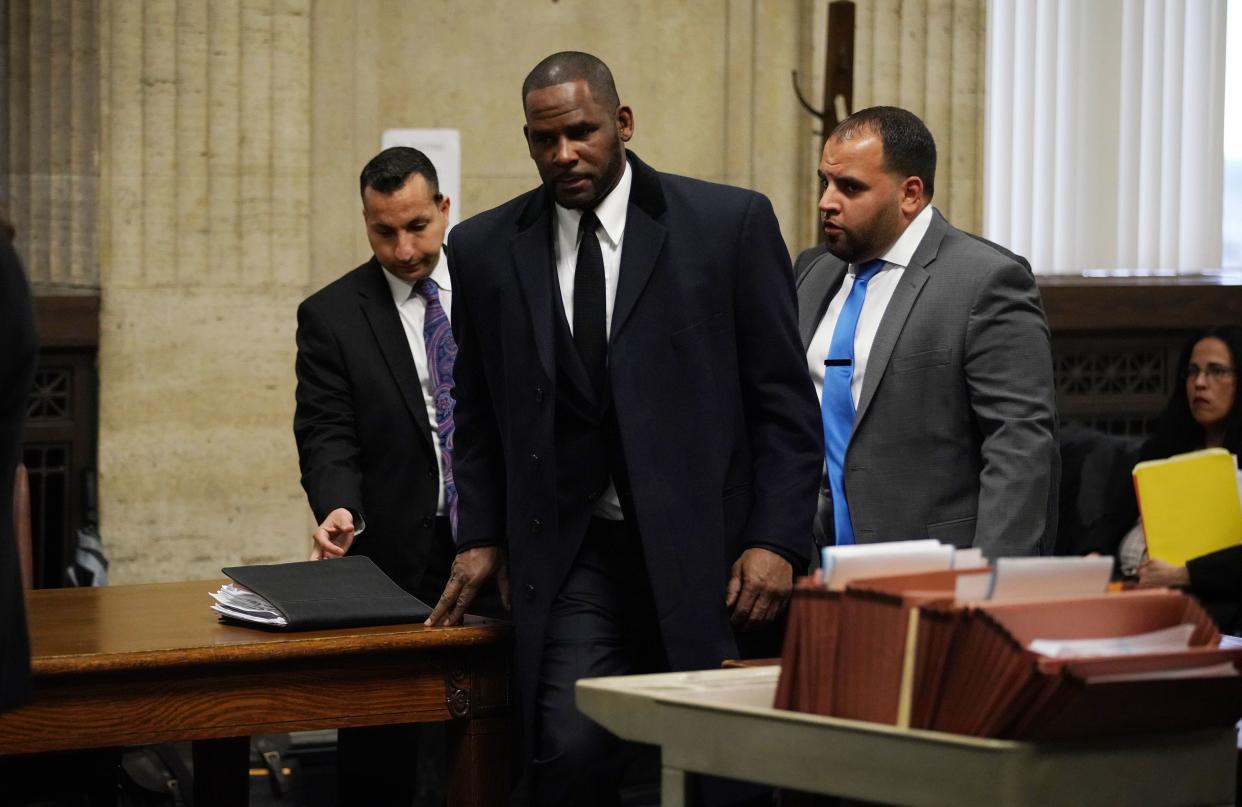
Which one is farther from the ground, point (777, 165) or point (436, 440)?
point (777, 165)

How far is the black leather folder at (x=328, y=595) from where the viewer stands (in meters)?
3.36

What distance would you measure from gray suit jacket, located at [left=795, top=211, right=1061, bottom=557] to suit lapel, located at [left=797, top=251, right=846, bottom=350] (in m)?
0.29

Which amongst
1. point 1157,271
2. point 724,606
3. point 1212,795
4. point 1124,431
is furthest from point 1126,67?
point 1212,795

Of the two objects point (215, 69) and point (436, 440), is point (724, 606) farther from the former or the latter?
point (215, 69)

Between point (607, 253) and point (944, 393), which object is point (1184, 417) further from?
point (607, 253)

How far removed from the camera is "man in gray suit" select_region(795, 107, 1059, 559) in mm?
3617

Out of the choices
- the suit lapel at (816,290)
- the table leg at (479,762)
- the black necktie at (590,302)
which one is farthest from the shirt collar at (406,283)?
the table leg at (479,762)

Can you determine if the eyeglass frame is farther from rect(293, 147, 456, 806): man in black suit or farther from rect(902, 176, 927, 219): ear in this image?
rect(293, 147, 456, 806): man in black suit

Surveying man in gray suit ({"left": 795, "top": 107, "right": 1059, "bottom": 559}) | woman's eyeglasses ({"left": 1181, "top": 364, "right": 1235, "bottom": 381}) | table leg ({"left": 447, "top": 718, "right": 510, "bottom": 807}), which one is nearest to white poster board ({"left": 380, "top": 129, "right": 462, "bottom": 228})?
man in gray suit ({"left": 795, "top": 107, "right": 1059, "bottom": 559})

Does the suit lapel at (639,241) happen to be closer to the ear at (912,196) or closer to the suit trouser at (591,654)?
the suit trouser at (591,654)

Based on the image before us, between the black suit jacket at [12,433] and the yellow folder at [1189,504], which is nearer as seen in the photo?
the black suit jacket at [12,433]

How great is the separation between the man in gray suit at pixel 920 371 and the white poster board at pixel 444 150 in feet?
8.57

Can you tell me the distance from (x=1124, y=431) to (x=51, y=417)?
440 centimetres

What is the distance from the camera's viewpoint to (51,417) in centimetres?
610
